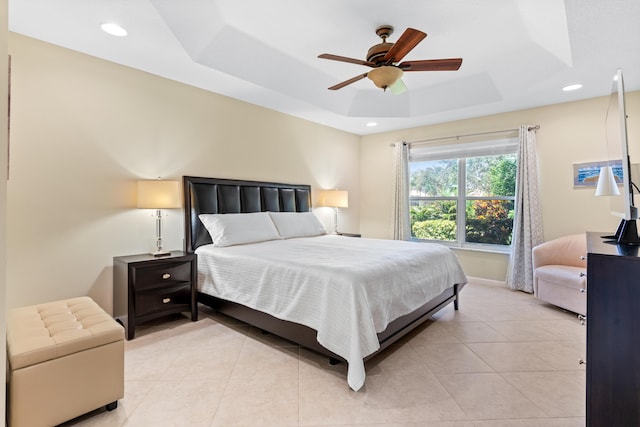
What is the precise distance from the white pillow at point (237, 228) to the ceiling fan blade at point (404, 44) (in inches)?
87.2

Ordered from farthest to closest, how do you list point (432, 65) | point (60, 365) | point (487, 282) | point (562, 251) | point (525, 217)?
point (487, 282), point (525, 217), point (562, 251), point (432, 65), point (60, 365)

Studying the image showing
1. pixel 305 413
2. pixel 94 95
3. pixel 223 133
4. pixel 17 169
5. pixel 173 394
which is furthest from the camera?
pixel 223 133

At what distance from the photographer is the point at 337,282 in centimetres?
207

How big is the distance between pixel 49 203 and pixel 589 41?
184 inches

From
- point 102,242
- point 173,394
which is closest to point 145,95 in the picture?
point 102,242

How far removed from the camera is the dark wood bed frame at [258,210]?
7.76ft

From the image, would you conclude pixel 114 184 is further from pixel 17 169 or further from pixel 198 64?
pixel 198 64

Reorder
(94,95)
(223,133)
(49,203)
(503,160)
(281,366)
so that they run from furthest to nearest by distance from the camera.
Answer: (503,160)
(223,133)
(94,95)
(49,203)
(281,366)

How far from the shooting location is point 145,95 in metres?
3.18

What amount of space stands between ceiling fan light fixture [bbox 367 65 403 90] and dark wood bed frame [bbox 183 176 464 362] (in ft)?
6.38

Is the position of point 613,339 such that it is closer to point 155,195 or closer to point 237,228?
point 237,228

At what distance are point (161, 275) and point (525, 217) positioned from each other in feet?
14.7

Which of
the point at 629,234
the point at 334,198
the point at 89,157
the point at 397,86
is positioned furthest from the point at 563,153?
the point at 89,157

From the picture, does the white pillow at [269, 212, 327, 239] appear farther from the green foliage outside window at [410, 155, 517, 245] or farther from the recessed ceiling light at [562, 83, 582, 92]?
the recessed ceiling light at [562, 83, 582, 92]
